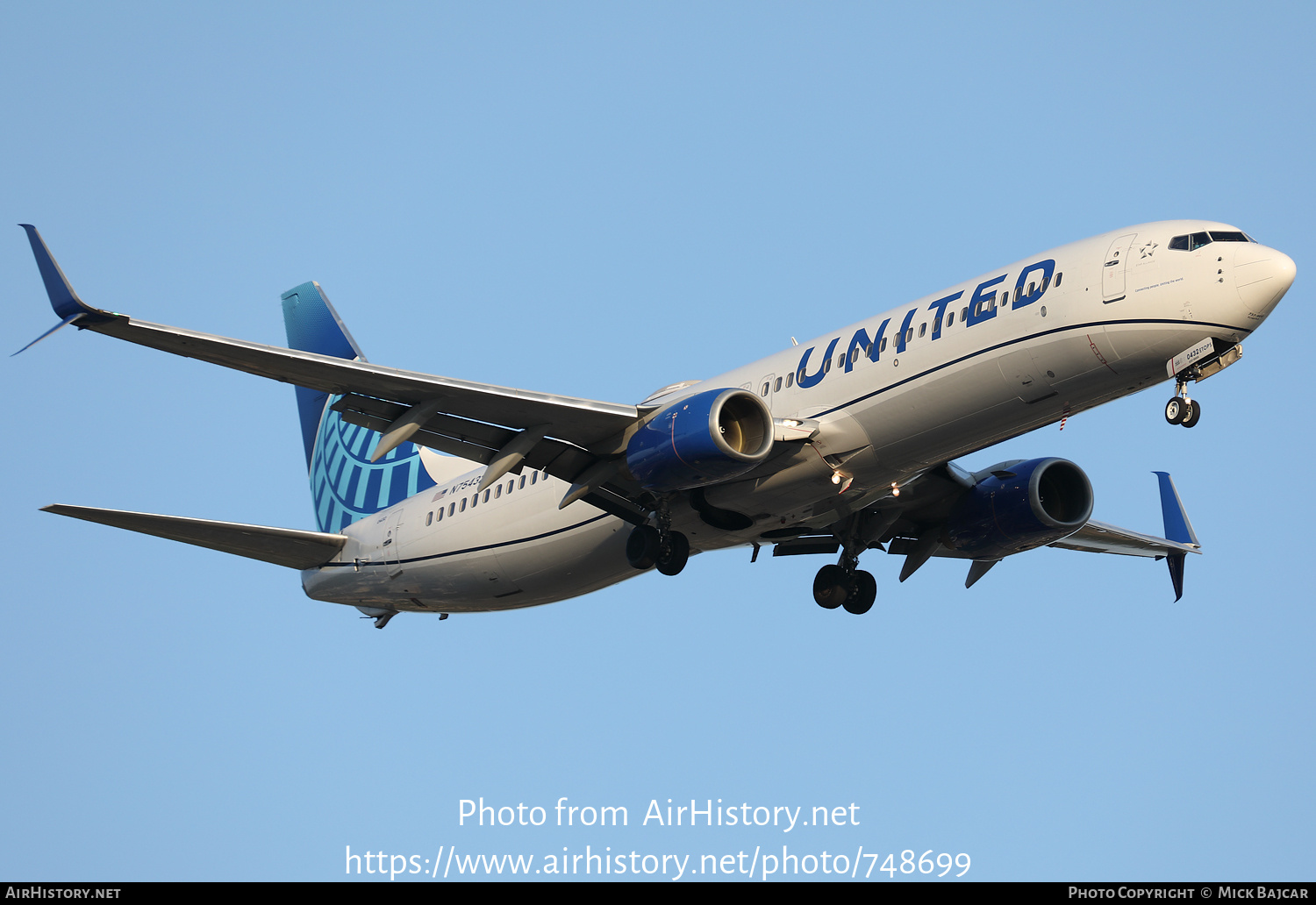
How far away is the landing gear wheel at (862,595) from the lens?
1204 inches

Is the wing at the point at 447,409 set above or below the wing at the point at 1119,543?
below

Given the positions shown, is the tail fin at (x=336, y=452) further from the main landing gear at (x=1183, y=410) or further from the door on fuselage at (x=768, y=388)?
the main landing gear at (x=1183, y=410)

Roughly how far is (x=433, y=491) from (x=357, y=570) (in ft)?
8.49

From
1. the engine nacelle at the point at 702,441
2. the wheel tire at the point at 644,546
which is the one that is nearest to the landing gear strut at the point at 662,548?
the wheel tire at the point at 644,546

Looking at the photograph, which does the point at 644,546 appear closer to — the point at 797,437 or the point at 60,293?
the point at 797,437

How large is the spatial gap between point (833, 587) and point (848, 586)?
0.33 meters

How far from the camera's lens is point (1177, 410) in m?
22.4

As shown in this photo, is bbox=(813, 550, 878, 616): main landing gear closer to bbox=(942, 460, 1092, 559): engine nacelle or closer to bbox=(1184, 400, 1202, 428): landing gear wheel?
bbox=(942, 460, 1092, 559): engine nacelle

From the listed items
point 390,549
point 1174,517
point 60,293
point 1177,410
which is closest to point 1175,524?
point 1174,517

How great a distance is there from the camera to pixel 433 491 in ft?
106

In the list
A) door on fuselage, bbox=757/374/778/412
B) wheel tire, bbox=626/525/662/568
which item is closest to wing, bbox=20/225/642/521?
wheel tire, bbox=626/525/662/568

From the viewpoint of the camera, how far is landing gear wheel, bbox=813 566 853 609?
3061 centimetres

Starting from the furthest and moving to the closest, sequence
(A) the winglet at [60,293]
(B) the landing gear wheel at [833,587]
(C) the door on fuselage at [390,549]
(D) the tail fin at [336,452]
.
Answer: (D) the tail fin at [336,452]
(C) the door on fuselage at [390,549]
(B) the landing gear wheel at [833,587]
(A) the winglet at [60,293]

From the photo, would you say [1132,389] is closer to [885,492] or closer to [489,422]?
[885,492]
